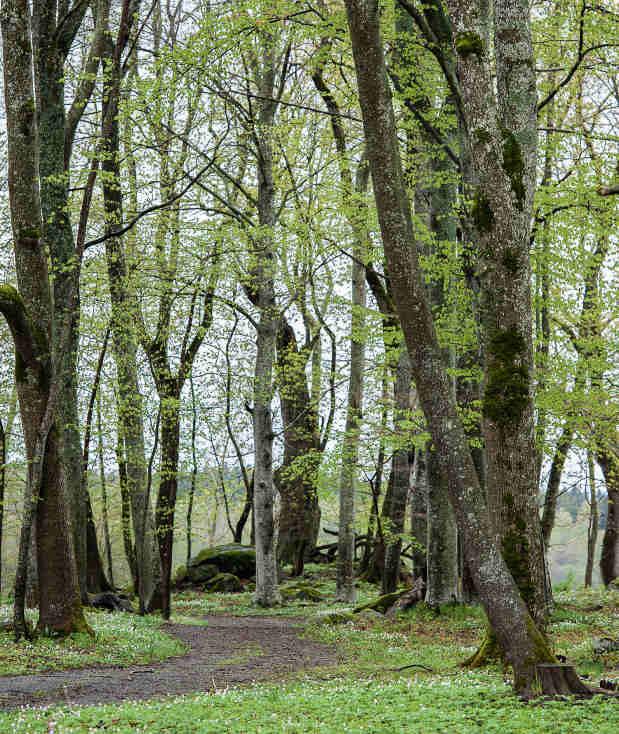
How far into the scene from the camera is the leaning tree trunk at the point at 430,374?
6.71 meters

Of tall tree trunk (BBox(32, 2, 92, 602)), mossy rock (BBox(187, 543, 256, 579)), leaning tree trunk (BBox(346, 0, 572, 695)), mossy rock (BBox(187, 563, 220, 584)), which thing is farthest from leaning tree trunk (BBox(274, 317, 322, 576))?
leaning tree trunk (BBox(346, 0, 572, 695))

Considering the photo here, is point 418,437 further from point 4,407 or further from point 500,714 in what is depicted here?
point 4,407

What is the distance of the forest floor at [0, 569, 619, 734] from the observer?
5609 millimetres

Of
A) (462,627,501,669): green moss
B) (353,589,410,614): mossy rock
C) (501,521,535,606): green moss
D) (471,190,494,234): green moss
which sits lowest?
(353,589,410,614): mossy rock

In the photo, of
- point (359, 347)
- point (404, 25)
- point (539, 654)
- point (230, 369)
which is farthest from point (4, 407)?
point (539, 654)

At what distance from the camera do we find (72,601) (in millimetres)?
11609

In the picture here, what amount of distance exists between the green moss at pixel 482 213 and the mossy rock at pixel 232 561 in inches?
867

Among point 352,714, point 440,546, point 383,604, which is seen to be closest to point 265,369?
point 383,604

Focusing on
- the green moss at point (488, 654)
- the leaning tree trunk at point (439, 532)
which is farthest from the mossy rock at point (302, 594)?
the green moss at point (488, 654)

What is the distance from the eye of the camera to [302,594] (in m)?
22.3

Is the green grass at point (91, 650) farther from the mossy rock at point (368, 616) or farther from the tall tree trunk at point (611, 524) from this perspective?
the tall tree trunk at point (611, 524)

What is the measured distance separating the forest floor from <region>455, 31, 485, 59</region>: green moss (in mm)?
6265

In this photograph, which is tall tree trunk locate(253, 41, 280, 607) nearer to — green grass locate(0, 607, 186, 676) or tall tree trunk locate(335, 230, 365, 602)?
tall tree trunk locate(335, 230, 365, 602)

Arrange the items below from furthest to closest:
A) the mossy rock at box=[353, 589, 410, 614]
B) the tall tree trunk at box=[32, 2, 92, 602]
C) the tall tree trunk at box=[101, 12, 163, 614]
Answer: the tall tree trunk at box=[101, 12, 163, 614] → the mossy rock at box=[353, 589, 410, 614] → the tall tree trunk at box=[32, 2, 92, 602]
